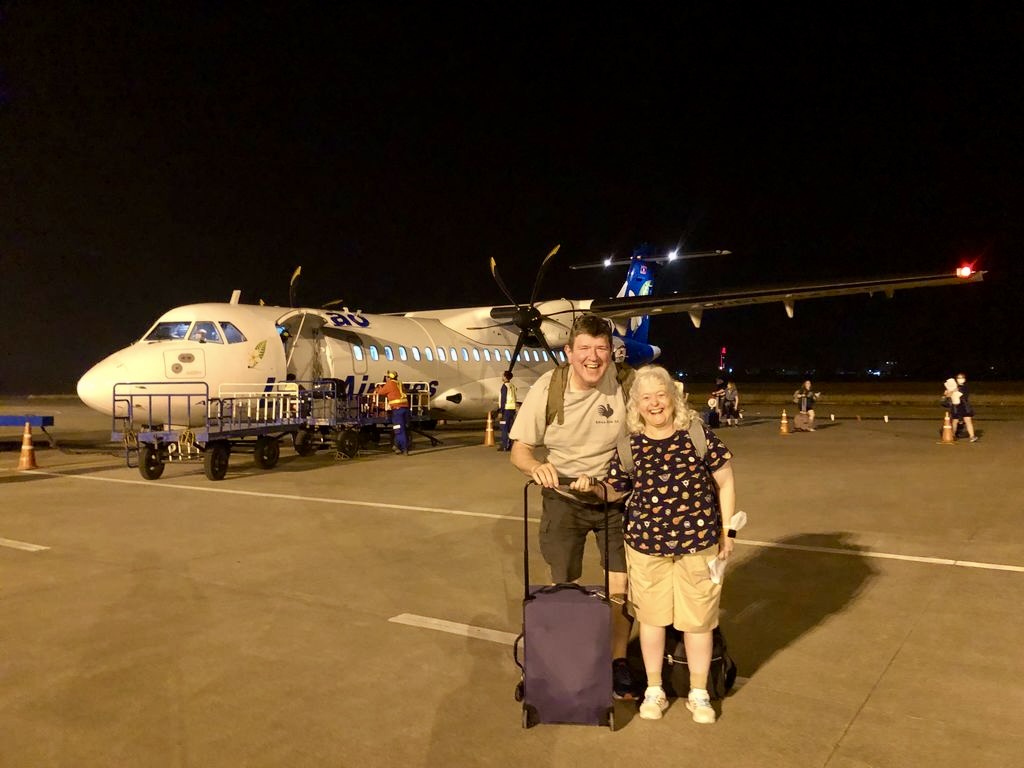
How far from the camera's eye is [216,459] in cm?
1158

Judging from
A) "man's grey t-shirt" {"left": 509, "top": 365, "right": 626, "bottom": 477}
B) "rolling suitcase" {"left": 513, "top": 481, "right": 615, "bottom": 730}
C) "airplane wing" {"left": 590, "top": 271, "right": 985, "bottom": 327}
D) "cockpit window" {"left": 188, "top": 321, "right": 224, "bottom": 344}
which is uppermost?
"airplane wing" {"left": 590, "top": 271, "right": 985, "bottom": 327}

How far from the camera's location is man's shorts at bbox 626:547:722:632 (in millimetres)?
3506

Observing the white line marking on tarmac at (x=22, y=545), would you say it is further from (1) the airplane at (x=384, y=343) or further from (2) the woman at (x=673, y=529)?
(2) the woman at (x=673, y=529)

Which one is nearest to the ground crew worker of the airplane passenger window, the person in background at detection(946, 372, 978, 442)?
the airplane passenger window

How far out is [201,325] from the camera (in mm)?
13789

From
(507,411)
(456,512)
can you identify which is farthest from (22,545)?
(507,411)

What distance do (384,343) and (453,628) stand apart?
13.3m

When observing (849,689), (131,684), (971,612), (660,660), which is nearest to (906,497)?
(971,612)

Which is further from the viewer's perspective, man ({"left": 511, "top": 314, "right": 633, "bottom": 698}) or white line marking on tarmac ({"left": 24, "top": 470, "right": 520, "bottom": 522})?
white line marking on tarmac ({"left": 24, "top": 470, "right": 520, "bottom": 522})

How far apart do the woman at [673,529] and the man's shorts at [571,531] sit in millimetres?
237

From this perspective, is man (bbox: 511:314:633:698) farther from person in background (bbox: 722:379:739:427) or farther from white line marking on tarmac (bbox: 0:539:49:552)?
person in background (bbox: 722:379:739:427)

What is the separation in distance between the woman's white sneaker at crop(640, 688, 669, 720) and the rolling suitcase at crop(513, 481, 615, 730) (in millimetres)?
195

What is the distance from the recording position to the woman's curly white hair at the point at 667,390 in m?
3.58

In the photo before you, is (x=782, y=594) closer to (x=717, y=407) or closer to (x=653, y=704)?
(x=653, y=704)
